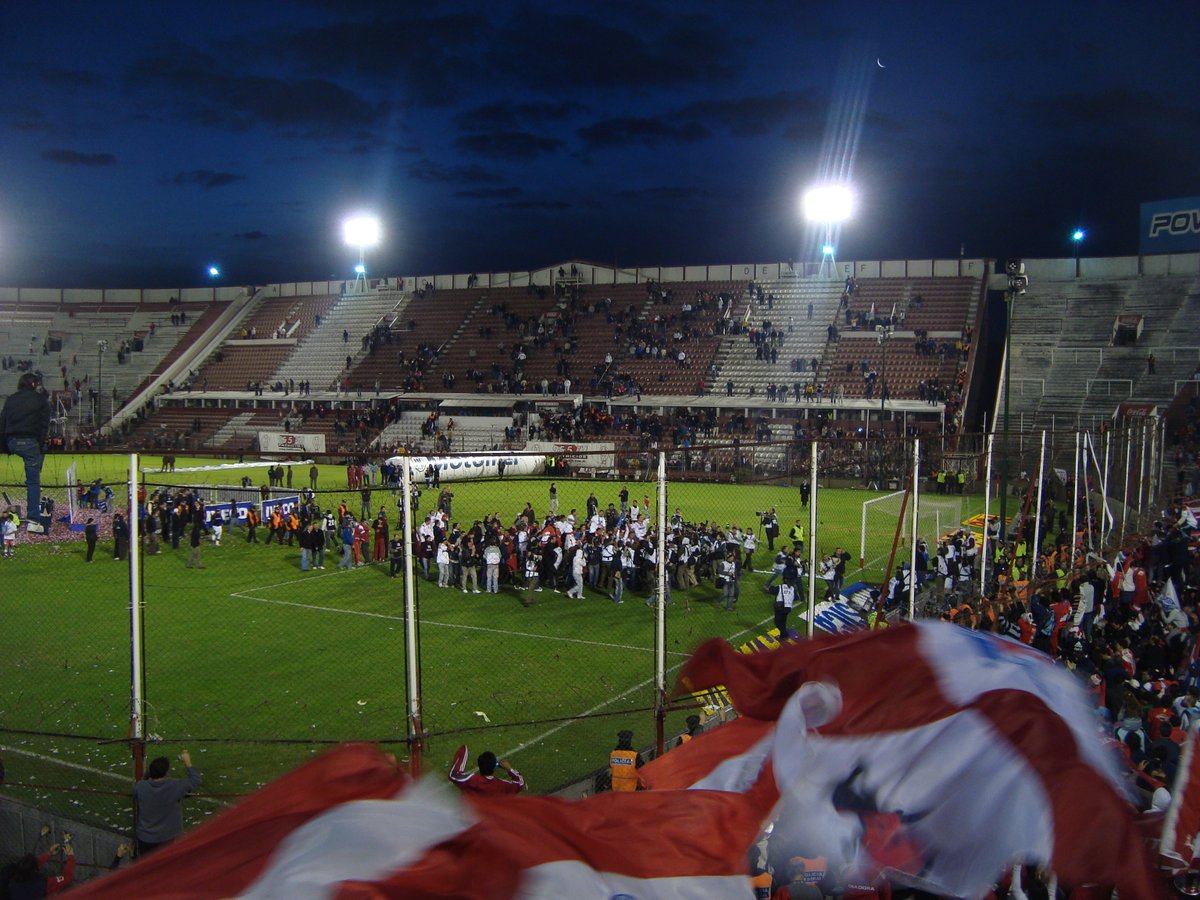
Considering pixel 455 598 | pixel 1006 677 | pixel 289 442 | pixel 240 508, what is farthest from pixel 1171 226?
pixel 1006 677

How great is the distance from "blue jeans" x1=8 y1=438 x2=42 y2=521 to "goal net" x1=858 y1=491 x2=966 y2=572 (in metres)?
19.7

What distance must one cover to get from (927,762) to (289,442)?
57.1m

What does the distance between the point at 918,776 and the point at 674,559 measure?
749 inches

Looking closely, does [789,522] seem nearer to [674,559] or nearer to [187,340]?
[674,559]

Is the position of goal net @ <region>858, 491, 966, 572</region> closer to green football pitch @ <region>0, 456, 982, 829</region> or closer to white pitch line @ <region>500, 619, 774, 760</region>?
green football pitch @ <region>0, 456, 982, 829</region>

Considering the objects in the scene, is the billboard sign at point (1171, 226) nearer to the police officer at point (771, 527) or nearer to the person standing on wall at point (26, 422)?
the police officer at point (771, 527)

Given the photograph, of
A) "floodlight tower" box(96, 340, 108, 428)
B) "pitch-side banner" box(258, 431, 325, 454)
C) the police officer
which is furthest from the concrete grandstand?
the police officer

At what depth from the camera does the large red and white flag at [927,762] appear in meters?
3.43

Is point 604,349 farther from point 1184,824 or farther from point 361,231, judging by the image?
point 1184,824

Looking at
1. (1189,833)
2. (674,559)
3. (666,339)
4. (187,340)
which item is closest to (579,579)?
(674,559)

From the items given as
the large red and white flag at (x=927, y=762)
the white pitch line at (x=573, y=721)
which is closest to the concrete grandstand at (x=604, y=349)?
the white pitch line at (x=573, y=721)

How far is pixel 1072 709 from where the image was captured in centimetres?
381

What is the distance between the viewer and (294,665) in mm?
17344

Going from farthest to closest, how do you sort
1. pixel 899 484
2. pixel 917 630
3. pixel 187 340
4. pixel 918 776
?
1. pixel 187 340
2. pixel 899 484
3. pixel 917 630
4. pixel 918 776
